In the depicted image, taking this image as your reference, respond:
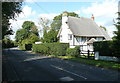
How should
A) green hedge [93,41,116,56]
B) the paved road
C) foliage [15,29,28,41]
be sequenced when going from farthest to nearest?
1. foliage [15,29,28,41]
2. green hedge [93,41,116,56]
3. the paved road

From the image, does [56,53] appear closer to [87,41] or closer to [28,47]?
[87,41]

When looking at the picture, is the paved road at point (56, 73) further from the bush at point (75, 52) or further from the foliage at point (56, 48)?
the foliage at point (56, 48)

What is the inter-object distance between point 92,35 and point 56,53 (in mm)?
15022

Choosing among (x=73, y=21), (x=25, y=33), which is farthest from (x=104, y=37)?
(x=25, y=33)

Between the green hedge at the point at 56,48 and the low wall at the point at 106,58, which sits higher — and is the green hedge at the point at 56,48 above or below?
above

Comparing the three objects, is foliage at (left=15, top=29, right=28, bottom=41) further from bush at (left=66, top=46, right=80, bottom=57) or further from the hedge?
the hedge

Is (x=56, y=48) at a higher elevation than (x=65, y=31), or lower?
lower

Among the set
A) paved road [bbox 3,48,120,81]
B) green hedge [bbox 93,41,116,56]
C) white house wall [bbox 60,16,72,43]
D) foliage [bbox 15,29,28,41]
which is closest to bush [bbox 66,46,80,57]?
green hedge [bbox 93,41,116,56]

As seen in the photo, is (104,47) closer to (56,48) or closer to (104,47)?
(104,47)

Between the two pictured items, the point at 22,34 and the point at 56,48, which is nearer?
the point at 56,48

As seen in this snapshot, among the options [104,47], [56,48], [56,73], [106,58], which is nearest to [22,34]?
[56,48]

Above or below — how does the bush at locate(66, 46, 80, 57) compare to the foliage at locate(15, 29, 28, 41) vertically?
below

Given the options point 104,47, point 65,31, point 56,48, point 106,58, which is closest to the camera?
point 106,58

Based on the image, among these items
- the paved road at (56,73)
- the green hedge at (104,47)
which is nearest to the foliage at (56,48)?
the green hedge at (104,47)
